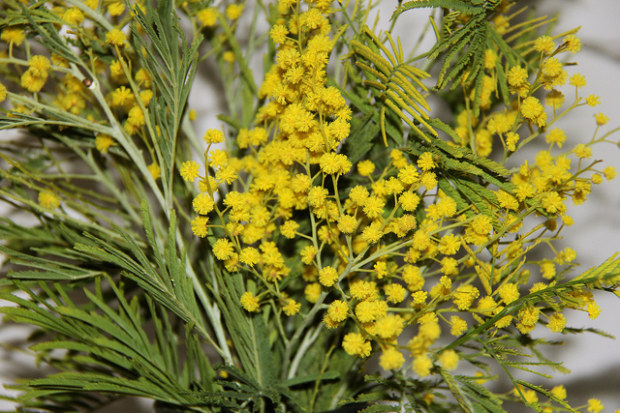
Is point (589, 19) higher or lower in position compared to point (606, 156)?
higher

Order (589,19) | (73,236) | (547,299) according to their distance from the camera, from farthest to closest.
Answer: (589,19) → (73,236) → (547,299)

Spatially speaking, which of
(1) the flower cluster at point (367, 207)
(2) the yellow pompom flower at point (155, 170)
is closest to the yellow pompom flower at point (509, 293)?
(1) the flower cluster at point (367, 207)

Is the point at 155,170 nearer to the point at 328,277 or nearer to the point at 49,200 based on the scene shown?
the point at 49,200

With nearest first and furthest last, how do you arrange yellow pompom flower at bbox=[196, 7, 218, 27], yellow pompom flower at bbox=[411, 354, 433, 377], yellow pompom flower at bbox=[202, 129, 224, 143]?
yellow pompom flower at bbox=[411, 354, 433, 377] < yellow pompom flower at bbox=[202, 129, 224, 143] < yellow pompom flower at bbox=[196, 7, 218, 27]

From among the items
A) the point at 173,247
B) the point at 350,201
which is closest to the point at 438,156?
the point at 350,201

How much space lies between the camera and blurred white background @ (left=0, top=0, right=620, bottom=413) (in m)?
0.61

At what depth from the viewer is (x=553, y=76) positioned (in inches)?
15.1

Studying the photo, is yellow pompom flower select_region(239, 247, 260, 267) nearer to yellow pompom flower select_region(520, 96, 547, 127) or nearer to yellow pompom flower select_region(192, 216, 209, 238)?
yellow pompom flower select_region(192, 216, 209, 238)

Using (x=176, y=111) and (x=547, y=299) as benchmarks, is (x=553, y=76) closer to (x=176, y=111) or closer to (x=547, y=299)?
(x=547, y=299)

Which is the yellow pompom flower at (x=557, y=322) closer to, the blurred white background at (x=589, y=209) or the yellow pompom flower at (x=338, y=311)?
the yellow pompom flower at (x=338, y=311)

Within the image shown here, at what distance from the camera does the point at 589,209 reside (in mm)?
646

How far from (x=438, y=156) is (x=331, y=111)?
0.09m

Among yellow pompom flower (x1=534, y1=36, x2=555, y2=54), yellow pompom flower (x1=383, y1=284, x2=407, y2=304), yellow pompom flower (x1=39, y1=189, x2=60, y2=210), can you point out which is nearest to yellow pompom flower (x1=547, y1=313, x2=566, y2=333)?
yellow pompom flower (x1=383, y1=284, x2=407, y2=304)

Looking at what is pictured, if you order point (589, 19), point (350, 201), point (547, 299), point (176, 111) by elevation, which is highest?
point (589, 19)
